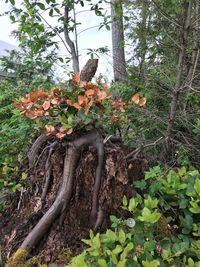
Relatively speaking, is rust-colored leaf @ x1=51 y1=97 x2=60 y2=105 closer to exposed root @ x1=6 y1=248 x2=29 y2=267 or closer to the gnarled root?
the gnarled root

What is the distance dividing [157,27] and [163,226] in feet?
9.92

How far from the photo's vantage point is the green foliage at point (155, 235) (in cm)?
130

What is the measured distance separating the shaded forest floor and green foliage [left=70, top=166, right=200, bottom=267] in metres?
0.16

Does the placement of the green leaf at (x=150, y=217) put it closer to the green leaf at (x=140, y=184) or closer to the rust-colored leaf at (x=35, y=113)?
the green leaf at (x=140, y=184)

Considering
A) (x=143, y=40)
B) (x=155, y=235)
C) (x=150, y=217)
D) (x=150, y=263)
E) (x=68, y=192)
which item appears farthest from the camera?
(x=143, y=40)

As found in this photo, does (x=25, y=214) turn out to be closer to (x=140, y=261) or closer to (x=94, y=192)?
(x=94, y=192)

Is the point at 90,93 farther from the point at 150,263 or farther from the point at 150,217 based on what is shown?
the point at 150,263

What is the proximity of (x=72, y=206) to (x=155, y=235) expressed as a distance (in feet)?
1.69

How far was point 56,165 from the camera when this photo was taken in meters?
1.95

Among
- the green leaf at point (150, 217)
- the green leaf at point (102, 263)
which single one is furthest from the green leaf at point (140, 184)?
the green leaf at point (102, 263)

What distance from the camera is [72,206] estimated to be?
1858 millimetres

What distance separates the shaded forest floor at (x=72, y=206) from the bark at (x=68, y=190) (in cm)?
3

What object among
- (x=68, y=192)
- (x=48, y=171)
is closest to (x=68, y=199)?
(x=68, y=192)

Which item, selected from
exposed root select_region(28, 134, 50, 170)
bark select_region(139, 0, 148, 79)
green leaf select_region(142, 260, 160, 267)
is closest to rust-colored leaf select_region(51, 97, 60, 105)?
exposed root select_region(28, 134, 50, 170)
